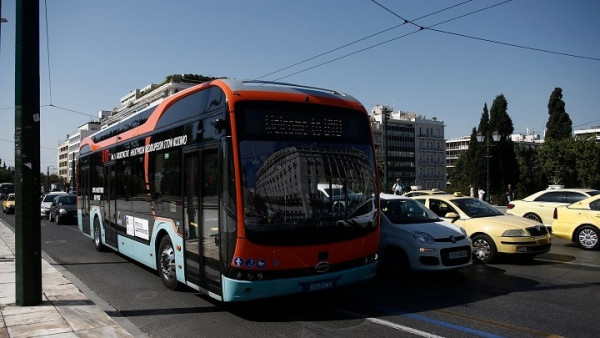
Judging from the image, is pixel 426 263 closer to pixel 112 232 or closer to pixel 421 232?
pixel 421 232

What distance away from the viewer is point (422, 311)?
6477mm

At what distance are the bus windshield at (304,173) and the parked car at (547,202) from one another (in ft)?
37.5

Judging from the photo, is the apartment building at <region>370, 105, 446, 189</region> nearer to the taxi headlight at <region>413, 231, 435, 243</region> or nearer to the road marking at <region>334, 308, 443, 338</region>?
the taxi headlight at <region>413, 231, 435, 243</region>

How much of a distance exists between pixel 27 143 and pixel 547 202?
613 inches

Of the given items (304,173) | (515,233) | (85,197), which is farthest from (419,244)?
(85,197)

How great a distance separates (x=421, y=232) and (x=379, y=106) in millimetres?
144013

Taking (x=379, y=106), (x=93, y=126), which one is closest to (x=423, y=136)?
(x=379, y=106)

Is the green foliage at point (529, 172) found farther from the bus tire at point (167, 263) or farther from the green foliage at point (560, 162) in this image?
the bus tire at point (167, 263)

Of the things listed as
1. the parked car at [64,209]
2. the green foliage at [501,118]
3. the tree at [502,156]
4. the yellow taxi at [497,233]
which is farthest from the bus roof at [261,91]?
the green foliage at [501,118]

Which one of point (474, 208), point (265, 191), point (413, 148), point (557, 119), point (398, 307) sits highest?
point (413, 148)

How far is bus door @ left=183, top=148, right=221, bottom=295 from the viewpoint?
6078 millimetres

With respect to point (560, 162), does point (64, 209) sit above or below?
below

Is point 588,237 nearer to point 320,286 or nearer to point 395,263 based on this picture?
point 395,263

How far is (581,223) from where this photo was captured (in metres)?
12.6
